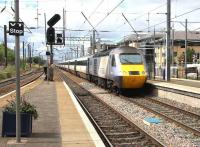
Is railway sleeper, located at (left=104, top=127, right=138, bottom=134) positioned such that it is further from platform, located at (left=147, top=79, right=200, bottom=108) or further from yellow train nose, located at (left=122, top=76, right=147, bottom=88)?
yellow train nose, located at (left=122, top=76, right=147, bottom=88)

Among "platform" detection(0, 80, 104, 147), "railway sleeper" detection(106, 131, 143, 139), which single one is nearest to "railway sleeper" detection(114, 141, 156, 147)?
"platform" detection(0, 80, 104, 147)

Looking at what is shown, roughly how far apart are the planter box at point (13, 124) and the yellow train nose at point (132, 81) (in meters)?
15.8

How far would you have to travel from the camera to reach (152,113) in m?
18.9

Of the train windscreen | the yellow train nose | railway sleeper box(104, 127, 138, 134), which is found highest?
the train windscreen

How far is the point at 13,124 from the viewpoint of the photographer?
413 inches

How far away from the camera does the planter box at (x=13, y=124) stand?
10469 millimetres

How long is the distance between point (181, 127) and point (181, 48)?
101m

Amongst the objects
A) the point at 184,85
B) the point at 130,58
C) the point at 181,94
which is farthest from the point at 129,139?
the point at 184,85

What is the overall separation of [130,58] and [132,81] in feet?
4.69

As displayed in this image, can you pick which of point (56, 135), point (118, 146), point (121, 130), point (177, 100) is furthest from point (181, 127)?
point (177, 100)

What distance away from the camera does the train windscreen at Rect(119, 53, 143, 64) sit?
2681 centimetres

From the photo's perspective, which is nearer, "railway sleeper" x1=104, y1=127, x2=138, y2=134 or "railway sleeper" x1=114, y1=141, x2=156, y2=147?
"railway sleeper" x1=114, y1=141, x2=156, y2=147

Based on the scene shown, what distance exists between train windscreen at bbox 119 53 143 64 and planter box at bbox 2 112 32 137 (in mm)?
16505

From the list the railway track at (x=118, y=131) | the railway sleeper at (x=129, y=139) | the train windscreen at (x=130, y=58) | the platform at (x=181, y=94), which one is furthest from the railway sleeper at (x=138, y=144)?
the train windscreen at (x=130, y=58)
